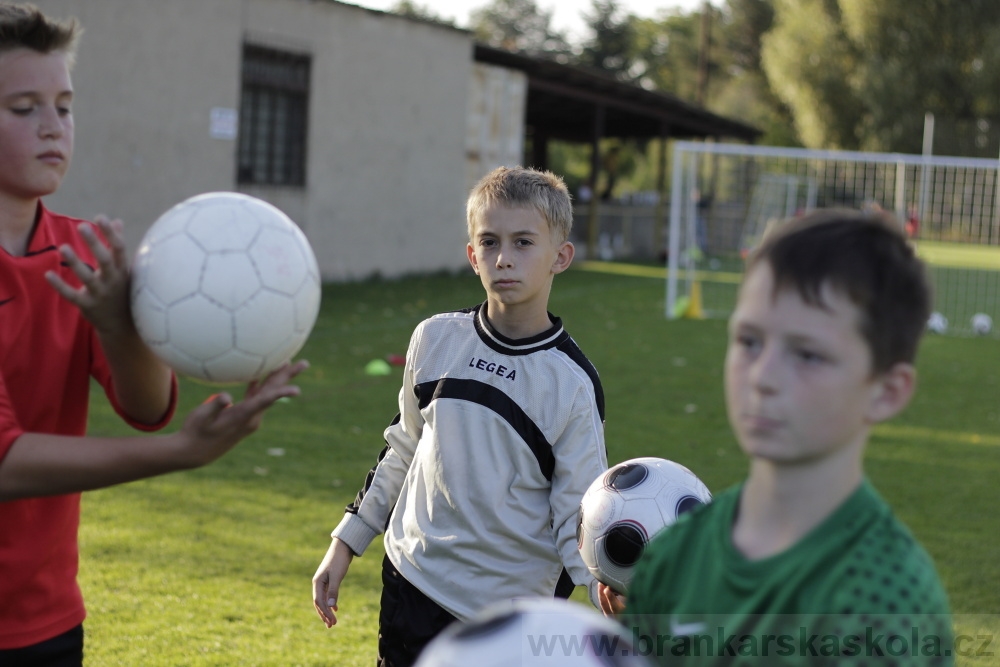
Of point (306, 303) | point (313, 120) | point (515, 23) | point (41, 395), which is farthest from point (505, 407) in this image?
point (515, 23)

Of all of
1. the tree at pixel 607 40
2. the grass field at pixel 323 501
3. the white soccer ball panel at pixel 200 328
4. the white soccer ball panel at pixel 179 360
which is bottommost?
the grass field at pixel 323 501

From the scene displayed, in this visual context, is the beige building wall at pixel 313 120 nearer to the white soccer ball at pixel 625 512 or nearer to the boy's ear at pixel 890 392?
the white soccer ball at pixel 625 512

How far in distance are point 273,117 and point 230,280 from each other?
14638 millimetres

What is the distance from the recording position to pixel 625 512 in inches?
107

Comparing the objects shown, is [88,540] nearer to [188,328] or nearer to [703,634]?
[188,328]

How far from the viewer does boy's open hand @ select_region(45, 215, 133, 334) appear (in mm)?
1878

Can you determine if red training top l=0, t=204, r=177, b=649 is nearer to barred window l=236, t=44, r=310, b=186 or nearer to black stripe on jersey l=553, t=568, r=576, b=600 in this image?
black stripe on jersey l=553, t=568, r=576, b=600

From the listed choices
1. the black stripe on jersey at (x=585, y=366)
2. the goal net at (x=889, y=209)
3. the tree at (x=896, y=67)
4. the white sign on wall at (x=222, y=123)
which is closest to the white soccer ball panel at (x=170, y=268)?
the black stripe on jersey at (x=585, y=366)

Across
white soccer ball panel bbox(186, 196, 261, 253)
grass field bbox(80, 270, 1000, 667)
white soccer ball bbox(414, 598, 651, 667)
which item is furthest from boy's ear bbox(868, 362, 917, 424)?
grass field bbox(80, 270, 1000, 667)

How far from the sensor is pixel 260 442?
7.08 m

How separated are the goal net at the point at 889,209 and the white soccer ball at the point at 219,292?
41.6 feet

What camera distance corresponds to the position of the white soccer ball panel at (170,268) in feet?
6.57

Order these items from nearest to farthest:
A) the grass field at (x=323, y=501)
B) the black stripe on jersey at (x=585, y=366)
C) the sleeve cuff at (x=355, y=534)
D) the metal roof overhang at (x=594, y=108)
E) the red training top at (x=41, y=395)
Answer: the red training top at (x=41, y=395), the black stripe on jersey at (x=585, y=366), the sleeve cuff at (x=355, y=534), the grass field at (x=323, y=501), the metal roof overhang at (x=594, y=108)

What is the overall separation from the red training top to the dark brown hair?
1.50m
